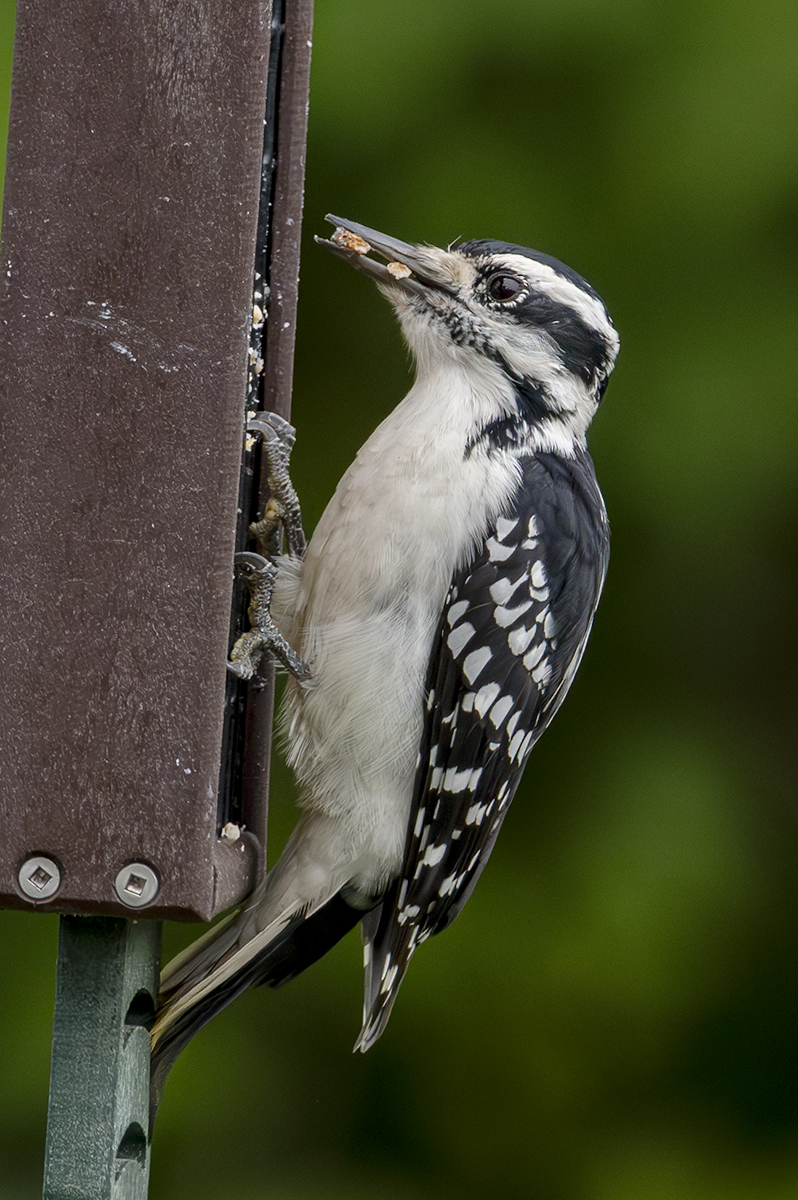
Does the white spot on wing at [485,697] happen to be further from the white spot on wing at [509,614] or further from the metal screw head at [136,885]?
the metal screw head at [136,885]

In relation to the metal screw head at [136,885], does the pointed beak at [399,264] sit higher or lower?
higher

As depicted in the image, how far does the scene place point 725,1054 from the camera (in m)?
3.26

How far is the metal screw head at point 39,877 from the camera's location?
1805mm

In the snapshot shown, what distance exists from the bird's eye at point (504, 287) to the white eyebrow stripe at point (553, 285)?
2cm

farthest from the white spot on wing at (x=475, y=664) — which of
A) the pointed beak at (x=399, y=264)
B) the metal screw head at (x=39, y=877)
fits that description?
the metal screw head at (x=39, y=877)

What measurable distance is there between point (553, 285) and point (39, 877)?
4.99ft

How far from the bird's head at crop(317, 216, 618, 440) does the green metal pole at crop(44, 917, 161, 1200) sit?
1279 mm

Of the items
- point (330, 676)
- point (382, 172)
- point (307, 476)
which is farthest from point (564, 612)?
point (382, 172)

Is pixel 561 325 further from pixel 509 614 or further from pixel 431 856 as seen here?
pixel 431 856

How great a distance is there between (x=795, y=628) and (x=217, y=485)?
192cm

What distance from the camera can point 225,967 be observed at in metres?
2.32

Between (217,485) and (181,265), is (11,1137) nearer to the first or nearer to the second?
(217,485)

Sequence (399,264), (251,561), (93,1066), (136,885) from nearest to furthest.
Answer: (136,885) → (93,1066) → (251,561) → (399,264)

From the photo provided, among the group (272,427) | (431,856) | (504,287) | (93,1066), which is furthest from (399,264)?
(93,1066)
